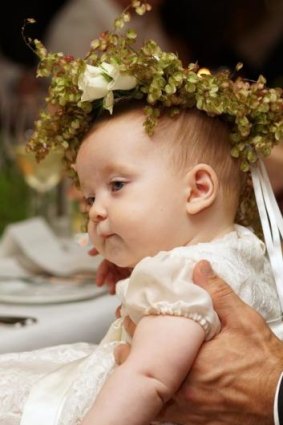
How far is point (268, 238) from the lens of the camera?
Result: 1.35 metres

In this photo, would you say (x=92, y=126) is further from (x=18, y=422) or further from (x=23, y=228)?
(x=23, y=228)

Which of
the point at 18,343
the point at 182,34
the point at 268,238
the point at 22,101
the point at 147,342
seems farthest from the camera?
the point at 182,34

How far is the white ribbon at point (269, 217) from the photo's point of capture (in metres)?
1.32

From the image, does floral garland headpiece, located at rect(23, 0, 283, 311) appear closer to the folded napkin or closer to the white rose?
the white rose

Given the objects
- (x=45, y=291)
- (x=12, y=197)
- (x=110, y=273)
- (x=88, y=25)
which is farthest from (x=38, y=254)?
(x=88, y=25)

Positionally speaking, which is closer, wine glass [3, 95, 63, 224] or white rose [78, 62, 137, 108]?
white rose [78, 62, 137, 108]

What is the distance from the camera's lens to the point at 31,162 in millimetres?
2553

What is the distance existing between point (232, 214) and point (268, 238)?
0.25ft

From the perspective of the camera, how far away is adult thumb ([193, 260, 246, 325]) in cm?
117

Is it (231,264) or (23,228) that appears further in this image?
(23,228)

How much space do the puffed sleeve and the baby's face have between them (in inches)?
2.9

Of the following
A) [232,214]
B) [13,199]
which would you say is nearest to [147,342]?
[232,214]

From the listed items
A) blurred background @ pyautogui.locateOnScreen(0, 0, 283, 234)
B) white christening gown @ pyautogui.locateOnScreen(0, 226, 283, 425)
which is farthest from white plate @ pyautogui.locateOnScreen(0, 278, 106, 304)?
blurred background @ pyautogui.locateOnScreen(0, 0, 283, 234)

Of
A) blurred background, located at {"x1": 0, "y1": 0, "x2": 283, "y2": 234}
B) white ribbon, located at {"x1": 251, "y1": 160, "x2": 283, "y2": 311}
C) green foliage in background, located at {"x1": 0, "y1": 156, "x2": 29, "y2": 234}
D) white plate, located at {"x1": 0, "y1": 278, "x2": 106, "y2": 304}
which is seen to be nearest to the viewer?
white ribbon, located at {"x1": 251, "y1": 160, "x2": 283, "y2": 311}
